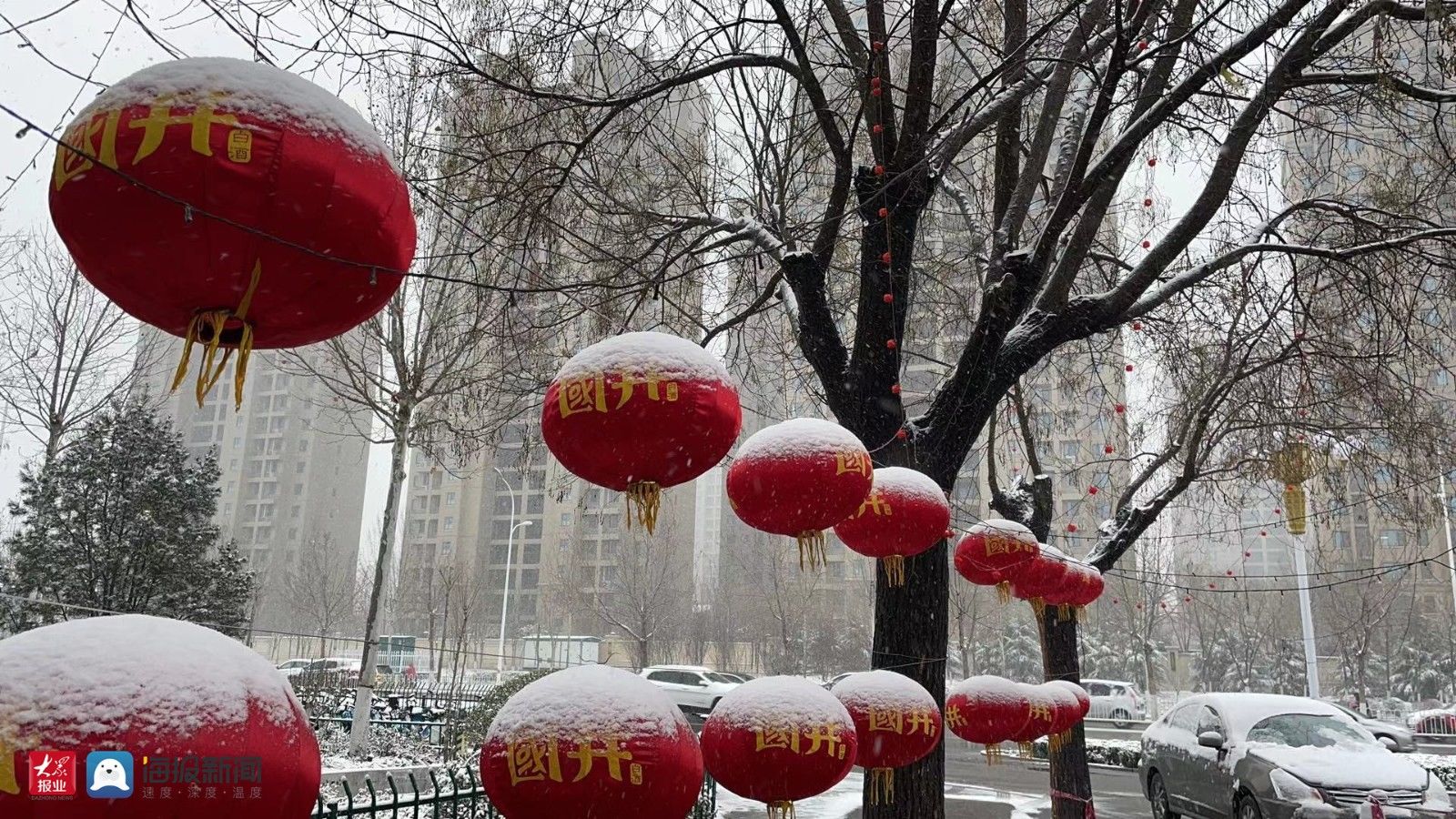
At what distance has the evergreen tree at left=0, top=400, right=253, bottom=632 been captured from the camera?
14.5 meters

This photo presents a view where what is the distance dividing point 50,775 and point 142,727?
16 cm

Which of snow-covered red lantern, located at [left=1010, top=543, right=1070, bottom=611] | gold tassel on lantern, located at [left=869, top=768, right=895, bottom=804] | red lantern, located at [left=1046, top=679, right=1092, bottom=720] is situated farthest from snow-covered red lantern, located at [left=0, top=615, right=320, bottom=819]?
red lantern, located at [left=1046, top=679, right=1092, bottom=720]

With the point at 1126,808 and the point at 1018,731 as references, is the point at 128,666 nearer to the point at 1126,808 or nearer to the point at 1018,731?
the point at 1018,731

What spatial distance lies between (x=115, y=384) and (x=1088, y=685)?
3277 cm

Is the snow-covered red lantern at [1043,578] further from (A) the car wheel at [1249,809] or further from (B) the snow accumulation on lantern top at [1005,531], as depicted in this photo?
(A) the car wheel at [1249,809]

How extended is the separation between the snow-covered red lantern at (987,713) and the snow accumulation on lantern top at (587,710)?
168 inches

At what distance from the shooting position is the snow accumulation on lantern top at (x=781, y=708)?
3.88m

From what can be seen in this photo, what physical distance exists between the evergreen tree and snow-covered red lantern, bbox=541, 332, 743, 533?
42.7ft

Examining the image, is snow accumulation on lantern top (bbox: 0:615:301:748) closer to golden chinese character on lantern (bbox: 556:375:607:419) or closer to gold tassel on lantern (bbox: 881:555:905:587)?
golden chinese character on lantern (bbox: 556:375:607:419)

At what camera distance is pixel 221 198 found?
7.19 ft

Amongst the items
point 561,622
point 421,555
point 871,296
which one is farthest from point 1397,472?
point 421,555

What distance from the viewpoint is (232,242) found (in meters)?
2.24

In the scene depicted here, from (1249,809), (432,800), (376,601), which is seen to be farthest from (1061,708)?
(376,601)

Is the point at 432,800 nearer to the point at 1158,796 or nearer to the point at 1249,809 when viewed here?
the point at 1249,809
